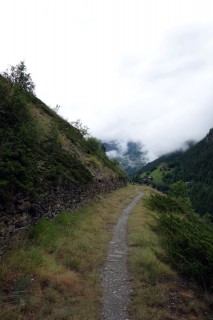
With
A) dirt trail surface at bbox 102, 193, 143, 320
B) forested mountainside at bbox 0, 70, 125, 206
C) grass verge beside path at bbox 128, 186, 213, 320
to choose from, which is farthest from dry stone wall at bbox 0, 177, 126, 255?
grass verge beside path at bbox 128, 186, 213, 320

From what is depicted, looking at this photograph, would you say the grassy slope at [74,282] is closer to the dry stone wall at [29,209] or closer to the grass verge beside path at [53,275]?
the grass verge beside path at [53,275]

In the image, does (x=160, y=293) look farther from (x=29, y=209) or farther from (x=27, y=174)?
(x=27, y=174)

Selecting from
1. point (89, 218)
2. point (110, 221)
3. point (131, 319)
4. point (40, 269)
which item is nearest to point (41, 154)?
point (89, 218)

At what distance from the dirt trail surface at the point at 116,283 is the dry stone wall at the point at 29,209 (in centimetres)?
345

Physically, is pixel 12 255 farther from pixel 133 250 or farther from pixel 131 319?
pixel 133 250

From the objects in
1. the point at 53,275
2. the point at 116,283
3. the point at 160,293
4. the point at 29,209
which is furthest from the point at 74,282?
the point at 29,209

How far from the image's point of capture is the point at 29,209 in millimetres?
12094

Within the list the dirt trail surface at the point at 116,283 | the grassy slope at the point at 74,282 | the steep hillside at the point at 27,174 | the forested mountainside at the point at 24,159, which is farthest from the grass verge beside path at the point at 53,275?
the forested mountainside at the point at 24,159

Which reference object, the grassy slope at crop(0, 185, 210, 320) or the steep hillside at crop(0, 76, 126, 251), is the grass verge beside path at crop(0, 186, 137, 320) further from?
the steep hillside at crop(0, 76, 126, 251)

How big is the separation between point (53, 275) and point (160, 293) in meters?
3.28

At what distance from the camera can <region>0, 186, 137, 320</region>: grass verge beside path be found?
7.25 m

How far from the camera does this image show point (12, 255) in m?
9.46

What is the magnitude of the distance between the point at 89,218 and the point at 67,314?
11.5m

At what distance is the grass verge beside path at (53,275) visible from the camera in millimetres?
7250
